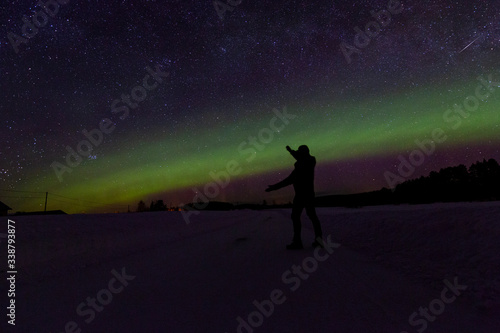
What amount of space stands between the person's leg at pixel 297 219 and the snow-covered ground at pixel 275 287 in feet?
0.96

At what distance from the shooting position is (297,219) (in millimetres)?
5281

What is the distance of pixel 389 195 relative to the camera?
44.4 m

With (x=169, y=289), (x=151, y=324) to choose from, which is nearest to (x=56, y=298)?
(x=169, y=289)

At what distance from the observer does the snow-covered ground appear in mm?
2043

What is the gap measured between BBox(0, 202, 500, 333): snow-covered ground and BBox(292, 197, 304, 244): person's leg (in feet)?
0.96

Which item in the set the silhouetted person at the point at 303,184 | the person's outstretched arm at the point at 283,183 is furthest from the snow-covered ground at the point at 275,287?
the person's outstretched arm at the point at 283,183

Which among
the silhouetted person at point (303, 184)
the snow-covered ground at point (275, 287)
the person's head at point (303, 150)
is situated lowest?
the snow-covered ground at point (275, 287)

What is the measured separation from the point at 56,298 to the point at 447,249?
511cm

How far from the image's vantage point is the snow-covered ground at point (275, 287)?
6.70 feet


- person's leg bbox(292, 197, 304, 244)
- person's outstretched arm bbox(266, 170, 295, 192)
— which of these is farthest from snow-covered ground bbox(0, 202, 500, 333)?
person's outstretched arm bbox(266, 170, 295, 192)

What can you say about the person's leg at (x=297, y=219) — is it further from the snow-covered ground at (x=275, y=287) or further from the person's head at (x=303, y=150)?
the person's head at (x=303, y=150)

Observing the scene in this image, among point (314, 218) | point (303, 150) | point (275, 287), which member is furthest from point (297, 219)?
point (275, 287)

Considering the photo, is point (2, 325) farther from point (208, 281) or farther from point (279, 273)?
point (279, 273)

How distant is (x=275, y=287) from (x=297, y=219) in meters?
2.52
